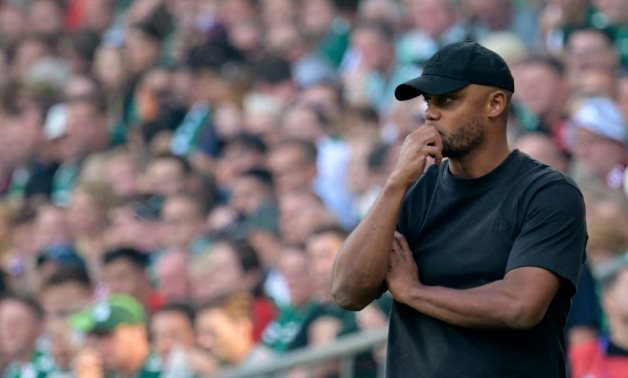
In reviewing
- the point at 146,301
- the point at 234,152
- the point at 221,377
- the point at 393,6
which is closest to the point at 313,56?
the point at 393,6

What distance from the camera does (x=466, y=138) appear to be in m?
4.26

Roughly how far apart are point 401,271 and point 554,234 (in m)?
0.45

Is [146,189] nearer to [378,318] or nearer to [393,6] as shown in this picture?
[393,6]

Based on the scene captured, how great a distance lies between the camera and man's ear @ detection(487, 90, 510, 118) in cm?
425

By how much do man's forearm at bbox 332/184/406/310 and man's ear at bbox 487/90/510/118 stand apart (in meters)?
0.32

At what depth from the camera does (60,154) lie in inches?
515

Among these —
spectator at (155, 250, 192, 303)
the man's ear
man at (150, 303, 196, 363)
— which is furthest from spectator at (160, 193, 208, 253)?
the man's ear

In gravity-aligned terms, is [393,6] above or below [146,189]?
above

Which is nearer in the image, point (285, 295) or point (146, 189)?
point (285, 295)

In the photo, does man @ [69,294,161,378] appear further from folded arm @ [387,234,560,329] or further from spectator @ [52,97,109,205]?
folded arm @ [387,234,560,329]

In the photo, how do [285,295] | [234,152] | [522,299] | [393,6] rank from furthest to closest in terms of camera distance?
[393,6]
[234,152]
[285,295]
[522,299]

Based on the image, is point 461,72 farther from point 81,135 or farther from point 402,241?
point 81,135

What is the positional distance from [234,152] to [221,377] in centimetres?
330

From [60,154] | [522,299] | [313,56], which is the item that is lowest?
[60,154]
